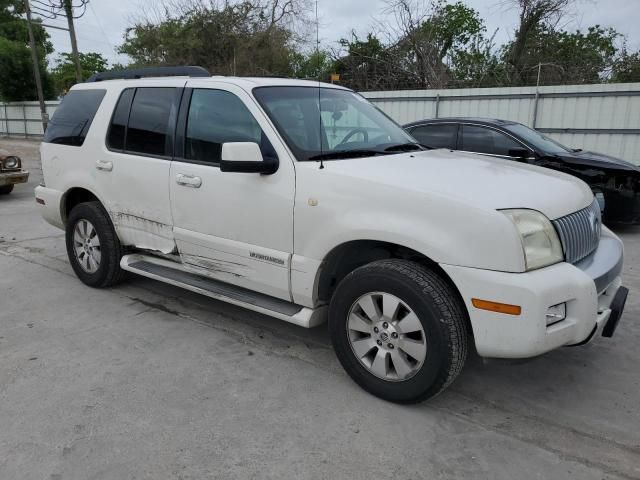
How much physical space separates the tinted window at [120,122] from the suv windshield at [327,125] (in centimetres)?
146

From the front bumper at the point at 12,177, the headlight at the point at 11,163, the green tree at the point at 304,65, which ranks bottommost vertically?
the front bumper at the point at 12,177

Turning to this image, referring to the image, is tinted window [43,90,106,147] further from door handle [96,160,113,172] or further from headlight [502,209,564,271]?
headlight [502,209,564,271]

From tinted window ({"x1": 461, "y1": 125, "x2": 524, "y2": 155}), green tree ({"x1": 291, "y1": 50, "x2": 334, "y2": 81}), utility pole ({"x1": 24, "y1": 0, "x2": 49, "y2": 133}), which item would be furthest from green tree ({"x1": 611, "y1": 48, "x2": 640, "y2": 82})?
utility pole ({"x1": 24, "y1": 0, "x2": 49, "y2": 133})

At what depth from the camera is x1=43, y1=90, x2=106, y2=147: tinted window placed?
4773 millimetres

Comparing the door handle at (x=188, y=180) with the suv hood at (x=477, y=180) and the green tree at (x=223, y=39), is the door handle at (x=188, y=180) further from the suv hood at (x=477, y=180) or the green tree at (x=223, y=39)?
the green tree at (x=223, y=39)

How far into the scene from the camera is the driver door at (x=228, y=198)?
338cm

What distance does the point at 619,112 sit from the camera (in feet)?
34.5

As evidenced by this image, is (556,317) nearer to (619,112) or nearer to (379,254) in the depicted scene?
(379,254)

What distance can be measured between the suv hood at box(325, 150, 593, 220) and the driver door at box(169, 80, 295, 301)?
474 millimetres

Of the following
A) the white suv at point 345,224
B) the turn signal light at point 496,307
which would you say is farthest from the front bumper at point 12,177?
the turn signal light at point 496,307

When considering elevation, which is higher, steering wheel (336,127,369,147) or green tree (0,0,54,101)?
green tree (0,0,54,101)

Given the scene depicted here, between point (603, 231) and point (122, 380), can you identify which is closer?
point (122, 380)

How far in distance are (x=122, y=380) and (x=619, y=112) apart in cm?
1071

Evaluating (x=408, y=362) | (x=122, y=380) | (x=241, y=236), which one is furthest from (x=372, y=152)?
(x=122, y=380)
